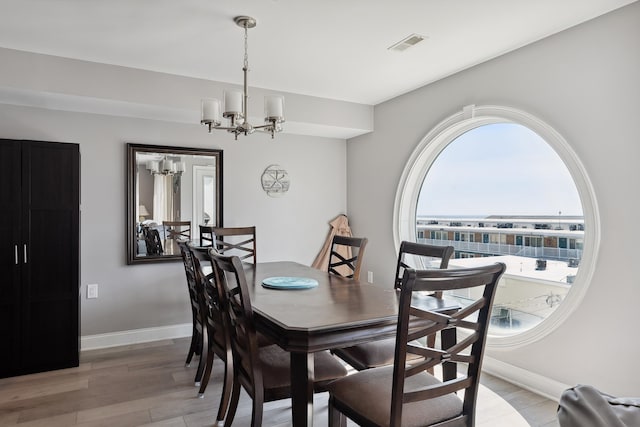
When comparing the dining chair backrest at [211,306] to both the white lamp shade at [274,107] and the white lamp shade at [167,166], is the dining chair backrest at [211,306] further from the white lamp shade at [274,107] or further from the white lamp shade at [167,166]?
the white lamp shade at [167,166]

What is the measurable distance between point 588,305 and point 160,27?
3.32 m

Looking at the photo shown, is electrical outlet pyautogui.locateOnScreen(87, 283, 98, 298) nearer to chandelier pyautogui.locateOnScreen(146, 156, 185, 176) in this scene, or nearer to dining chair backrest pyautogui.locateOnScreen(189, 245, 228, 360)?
chandelier pyautogui.locateOnScreen(146, 156, 185, 176)

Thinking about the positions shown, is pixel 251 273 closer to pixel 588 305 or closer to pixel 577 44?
pixel 588 305

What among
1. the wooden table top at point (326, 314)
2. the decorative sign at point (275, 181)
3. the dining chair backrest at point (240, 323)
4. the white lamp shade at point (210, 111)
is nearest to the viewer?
the wooden table top at point (326, 314)

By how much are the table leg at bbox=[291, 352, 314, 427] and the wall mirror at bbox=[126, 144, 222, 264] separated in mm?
2737

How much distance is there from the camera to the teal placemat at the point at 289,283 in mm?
2426

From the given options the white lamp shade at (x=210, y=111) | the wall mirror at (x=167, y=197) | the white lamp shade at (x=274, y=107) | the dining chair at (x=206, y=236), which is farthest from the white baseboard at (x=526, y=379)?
the wall mirror at (x=167, y=197)

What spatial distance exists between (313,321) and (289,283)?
0.81m

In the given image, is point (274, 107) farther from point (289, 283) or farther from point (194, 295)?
point (194, 295)

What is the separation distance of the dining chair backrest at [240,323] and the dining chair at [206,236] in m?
1.65

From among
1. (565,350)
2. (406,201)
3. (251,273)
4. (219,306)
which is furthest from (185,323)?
(565,350)

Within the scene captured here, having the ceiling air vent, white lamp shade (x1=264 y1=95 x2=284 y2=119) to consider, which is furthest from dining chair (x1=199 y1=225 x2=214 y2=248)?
the ceiling air vent

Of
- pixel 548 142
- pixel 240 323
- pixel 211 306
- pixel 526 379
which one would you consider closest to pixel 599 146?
pixel 548 142

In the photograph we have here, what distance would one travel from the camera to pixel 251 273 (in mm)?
3008
